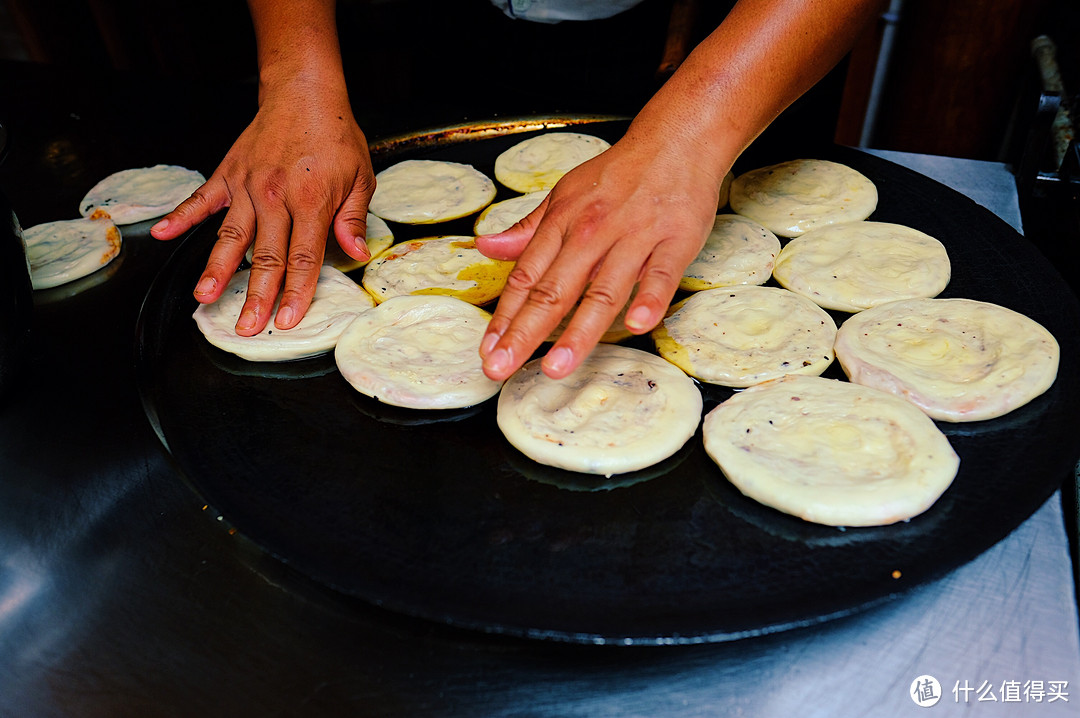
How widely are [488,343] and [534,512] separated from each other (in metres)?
0.31

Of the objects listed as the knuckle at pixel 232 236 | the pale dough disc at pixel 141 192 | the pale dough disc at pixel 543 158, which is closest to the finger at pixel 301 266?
the knuckle at pixel 232 236

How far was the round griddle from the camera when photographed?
1.11 metres

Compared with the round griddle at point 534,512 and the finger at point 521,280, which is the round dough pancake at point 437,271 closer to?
the round griddle at point 534,512

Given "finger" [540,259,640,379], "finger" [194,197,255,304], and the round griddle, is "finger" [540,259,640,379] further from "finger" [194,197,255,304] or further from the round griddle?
"finger" [194,197,255,304]

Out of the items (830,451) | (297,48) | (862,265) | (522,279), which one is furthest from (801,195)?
(297,48)

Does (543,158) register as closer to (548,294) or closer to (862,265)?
(862,265)

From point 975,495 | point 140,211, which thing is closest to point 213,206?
point 140,211

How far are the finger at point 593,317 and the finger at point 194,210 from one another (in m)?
0.99

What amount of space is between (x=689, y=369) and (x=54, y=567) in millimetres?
1291

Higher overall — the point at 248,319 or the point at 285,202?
the point at 285,202

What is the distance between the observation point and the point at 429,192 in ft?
7.23

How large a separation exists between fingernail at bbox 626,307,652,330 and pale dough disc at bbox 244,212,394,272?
88cm

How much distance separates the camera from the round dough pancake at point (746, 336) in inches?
61.1

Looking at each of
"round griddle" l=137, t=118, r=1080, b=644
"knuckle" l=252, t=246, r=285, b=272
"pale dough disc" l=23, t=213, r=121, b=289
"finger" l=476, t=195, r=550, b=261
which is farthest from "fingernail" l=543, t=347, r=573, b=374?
"pale dough disc" l=23, t=213, r=121, b=289
